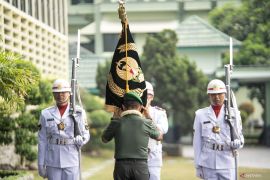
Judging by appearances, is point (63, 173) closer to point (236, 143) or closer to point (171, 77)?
point (236, 143)

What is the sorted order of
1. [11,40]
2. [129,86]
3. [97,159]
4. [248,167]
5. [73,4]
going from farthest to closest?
1. [73,4]
2. [97,159]
3. [248,167]
4. [11,40]
5. [129,86]

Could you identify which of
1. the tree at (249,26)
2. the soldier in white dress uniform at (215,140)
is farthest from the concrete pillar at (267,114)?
the soldier in white dress uniform at (215,140)

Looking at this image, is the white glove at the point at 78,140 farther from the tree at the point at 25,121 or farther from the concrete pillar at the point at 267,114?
the concrete pillar at the point at 267,114

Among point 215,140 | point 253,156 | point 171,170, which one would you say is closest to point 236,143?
point 215,140

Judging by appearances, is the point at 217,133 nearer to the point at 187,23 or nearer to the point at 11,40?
the point at 11,40

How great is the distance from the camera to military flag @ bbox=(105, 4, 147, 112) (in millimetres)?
6348

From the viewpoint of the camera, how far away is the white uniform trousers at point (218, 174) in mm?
6633

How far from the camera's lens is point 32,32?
1227 cm

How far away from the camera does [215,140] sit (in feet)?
21.9

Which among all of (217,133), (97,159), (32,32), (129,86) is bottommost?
(97,159)

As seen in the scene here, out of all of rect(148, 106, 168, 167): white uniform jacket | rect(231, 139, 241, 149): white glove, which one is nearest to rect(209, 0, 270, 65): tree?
rect(148, 106, 168, 167): white uniform jacket

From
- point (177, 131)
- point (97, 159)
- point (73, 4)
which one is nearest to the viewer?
point (97, 159)

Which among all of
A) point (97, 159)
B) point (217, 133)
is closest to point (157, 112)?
point (217, 133)

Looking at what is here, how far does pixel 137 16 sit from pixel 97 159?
18.0ft
